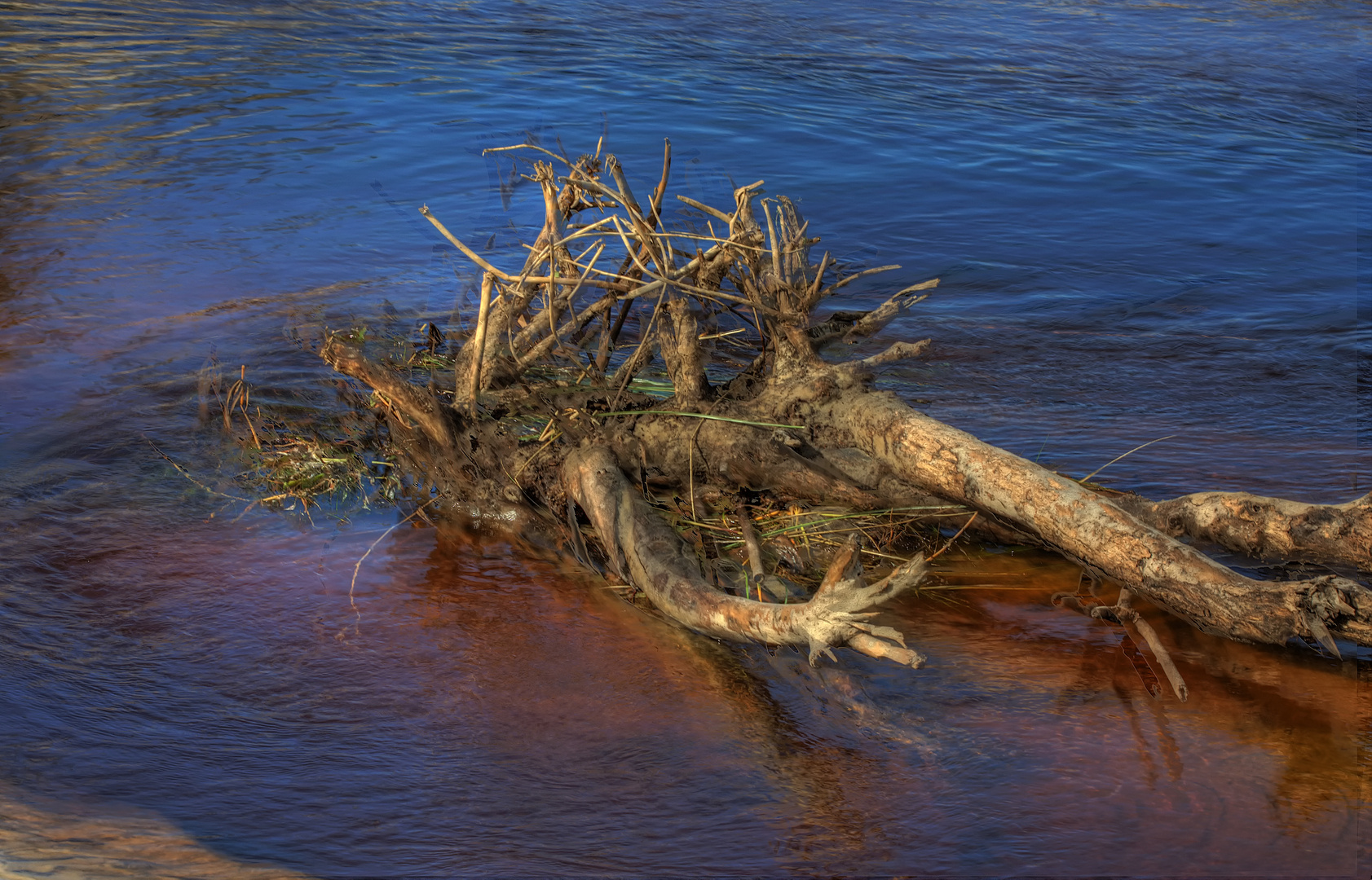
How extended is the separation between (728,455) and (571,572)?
2.30 ft

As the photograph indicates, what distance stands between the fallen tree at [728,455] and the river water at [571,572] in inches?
9.8

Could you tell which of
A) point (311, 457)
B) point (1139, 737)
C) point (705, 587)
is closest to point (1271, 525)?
point (1139, 737)

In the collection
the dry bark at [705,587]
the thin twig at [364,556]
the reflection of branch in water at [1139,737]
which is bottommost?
the thin twig at [364,556]

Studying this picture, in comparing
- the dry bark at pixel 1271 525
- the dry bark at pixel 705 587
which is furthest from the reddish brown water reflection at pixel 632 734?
the dry bark at pixel 1271 525

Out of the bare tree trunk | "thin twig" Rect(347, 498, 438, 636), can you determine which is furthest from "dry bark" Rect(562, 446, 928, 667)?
"thin twig" Rect(347, 498, 438, 636)

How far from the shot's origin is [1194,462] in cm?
476

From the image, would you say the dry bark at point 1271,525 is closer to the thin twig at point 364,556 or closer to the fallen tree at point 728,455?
the fallen tree at point 728,455

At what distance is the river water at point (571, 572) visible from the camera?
3.04 meters

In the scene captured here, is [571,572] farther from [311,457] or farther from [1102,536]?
[1102,536]

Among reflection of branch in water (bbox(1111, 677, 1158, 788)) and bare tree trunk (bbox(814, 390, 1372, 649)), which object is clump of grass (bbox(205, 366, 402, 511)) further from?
reflection of branch in water (bbox(1111, 677, 1158, 788))

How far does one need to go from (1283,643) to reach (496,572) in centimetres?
255

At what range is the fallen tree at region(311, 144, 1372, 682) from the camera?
3.56m

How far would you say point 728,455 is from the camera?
14.1ft

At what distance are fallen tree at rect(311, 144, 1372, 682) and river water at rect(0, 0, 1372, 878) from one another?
0.25 m
